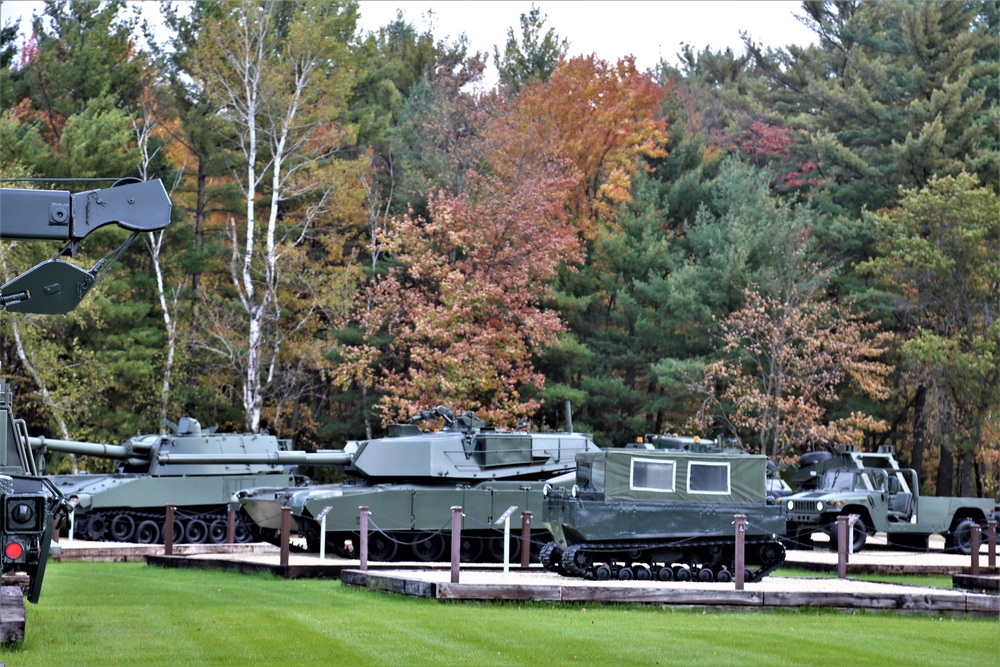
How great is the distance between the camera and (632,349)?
39344 millimetres

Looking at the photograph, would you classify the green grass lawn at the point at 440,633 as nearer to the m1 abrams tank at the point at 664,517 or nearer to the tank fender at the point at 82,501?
the m1 abrams tank at the point at 664,517

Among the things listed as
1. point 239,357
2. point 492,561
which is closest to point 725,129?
point 239,357

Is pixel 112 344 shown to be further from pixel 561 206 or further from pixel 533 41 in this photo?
pixel 533 41

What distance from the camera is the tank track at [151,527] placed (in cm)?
2662

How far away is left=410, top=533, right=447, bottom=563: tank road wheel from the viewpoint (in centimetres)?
2270

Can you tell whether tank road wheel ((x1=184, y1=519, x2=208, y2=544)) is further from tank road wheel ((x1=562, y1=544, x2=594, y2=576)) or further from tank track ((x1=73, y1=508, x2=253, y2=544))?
tank road wheel ((x1=562, y1=544, x2=594, y2=576))

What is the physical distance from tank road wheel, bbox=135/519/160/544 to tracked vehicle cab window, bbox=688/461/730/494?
1291 centimetres

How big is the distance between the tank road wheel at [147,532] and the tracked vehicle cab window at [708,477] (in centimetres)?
1291

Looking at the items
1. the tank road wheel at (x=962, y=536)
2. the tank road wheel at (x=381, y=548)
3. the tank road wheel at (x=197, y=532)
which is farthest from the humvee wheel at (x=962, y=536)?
the tank road wheel at (x=197, y=532)

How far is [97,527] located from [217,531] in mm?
2349

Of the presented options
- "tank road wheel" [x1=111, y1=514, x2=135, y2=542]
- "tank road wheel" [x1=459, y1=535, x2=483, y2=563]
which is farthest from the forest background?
"tank road wheel" [x1=459, y1=535, x2=483, y2=563]

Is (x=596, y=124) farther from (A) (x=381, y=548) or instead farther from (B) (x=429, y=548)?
(A) (x=381, y=548)

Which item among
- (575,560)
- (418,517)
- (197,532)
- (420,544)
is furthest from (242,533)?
(575,560)

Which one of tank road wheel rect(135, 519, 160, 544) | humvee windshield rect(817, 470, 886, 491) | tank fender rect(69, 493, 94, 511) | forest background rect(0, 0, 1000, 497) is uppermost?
forest background rect(0, 0, 1000, 497)
